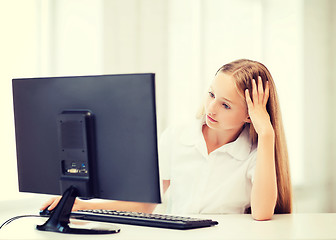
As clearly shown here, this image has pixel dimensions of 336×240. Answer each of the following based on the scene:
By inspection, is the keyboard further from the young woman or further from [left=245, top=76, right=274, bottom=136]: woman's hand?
[left=245, top=76, right=274, bottom=136]: woman's hand

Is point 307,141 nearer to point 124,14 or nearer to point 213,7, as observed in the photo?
point 213,7

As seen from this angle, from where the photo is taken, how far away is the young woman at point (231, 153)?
1.66 meters

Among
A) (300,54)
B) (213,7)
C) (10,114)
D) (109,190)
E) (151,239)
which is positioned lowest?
(151,239)

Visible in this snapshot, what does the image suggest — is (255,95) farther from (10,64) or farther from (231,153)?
(10,64)

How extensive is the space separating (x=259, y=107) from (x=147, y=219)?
0.63 m

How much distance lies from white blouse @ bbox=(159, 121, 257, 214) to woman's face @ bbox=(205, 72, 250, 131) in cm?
13

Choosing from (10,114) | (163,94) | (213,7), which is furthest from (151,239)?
(213,7)

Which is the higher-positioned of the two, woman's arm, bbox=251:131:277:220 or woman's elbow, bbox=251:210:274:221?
woman's arm, bbox=251:131:277:220

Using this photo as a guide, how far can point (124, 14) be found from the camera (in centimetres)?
266

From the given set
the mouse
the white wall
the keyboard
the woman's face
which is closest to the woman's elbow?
the keyboard

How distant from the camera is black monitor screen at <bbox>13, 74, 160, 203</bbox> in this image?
4.08ft

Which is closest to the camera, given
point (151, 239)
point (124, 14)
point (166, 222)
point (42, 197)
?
point (151, 239)

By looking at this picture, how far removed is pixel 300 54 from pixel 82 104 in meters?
2.58

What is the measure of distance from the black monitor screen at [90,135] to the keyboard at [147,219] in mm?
119
